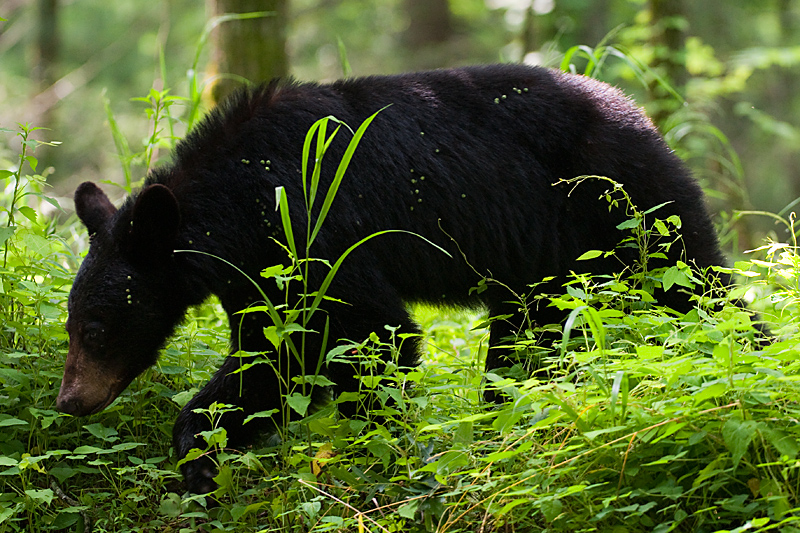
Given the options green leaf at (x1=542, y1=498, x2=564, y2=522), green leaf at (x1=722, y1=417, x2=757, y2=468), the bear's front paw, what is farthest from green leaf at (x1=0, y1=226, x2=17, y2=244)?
green leaf at (x1=722, y1=417, x2=757, y2=468)

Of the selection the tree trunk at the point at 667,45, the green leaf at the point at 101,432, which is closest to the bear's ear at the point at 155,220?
the green leaf at the point at 101,432

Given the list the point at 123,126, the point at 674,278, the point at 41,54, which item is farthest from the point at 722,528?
the point at 41,54

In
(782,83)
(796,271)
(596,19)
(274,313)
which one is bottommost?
(782,83)

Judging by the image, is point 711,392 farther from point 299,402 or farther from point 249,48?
point 249,48

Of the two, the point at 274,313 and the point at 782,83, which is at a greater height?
the point at 274,313

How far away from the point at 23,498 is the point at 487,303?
214 centimetres

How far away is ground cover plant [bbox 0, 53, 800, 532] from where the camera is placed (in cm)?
188

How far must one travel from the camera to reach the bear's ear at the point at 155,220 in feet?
9.80

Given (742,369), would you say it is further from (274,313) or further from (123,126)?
(123,126)

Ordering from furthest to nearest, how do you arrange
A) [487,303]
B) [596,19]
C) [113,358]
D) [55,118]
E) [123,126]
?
1. [55,118]
2. [123,126]
3. [596,19]
4. [487,303]
5. [113,358]

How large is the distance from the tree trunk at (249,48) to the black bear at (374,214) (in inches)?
98.3

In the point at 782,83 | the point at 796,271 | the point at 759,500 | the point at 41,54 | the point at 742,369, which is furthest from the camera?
the point at 782,83

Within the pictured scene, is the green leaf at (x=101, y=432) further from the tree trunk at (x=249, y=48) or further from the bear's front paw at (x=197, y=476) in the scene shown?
the tree trunk at (x=249, y=48)

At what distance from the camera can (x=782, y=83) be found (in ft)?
57.0
